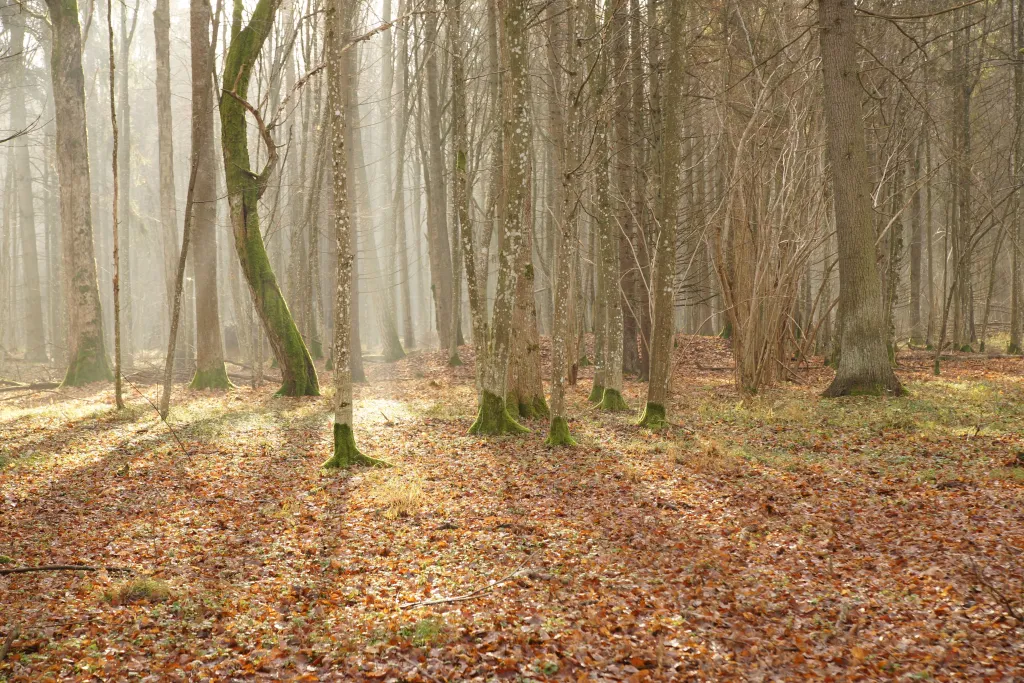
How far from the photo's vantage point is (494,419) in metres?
10.4

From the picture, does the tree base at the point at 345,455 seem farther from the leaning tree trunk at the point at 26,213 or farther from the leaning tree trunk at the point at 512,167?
the leaning tree trunk at the point at 26,213

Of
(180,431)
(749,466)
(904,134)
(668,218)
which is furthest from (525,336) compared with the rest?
(904,134)

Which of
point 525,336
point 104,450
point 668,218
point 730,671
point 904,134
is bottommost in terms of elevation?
point 730,671

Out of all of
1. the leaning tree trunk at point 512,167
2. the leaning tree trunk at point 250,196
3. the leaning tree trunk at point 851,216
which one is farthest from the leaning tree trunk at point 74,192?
the leaning tree trunk at point 851,216

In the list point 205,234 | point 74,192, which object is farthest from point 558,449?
point 74,192

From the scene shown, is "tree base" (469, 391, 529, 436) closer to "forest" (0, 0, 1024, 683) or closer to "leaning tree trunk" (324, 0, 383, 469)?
"forest" (0, 0, 1024, 683)

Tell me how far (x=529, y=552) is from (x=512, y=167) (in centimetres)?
555

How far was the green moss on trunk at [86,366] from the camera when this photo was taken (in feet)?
51.5

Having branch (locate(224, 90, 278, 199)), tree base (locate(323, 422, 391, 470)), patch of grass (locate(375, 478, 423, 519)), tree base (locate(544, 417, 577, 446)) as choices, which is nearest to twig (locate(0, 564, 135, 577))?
patch of grass (locate(375, 478, 423, 519))

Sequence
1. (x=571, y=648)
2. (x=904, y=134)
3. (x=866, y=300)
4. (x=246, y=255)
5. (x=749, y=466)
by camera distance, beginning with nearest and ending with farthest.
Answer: (x=571, y=648) → (x=749, y=466) → (x=866, y=300) → (x=246, y=255) → (x=904, y=134)

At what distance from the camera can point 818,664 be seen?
4289 millimetres

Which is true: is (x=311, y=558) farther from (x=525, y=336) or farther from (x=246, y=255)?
(x=246, y=255)

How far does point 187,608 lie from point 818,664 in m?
4.25

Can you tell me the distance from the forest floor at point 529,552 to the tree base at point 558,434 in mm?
372
